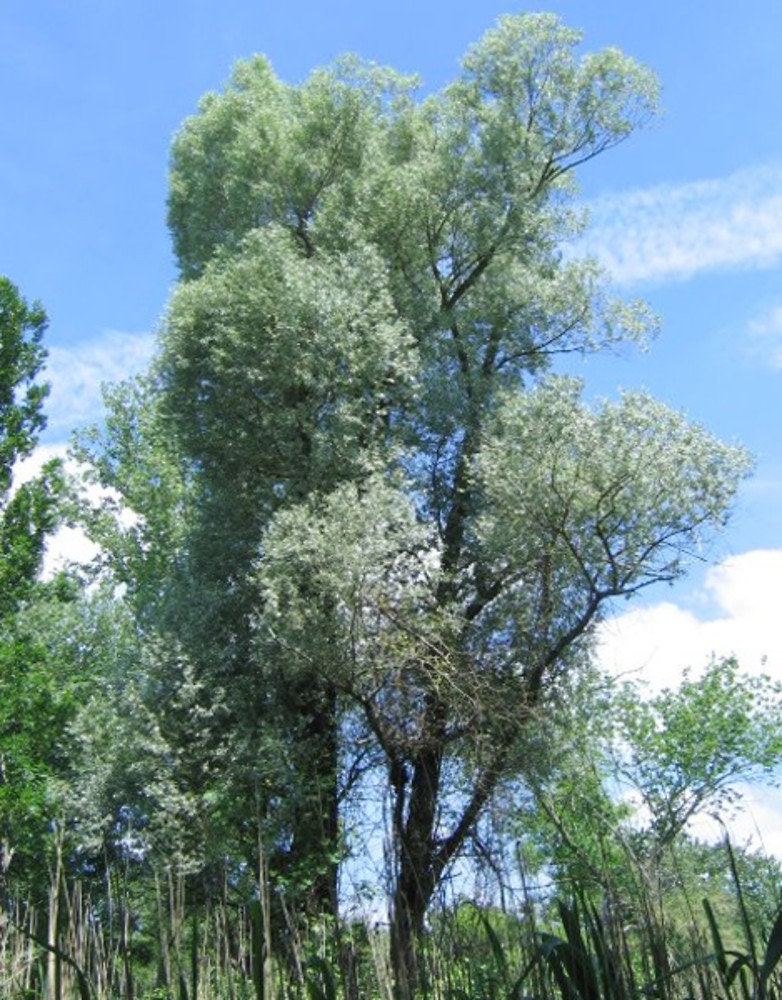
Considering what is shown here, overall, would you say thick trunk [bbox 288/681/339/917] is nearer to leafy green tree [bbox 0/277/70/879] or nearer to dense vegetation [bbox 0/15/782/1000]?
dense vegetation [bbox 0/15/782/1000]

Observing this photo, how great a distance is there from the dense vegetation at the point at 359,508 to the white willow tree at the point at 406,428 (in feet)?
0.19

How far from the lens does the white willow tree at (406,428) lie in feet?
52.3

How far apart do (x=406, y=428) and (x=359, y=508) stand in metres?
3.03

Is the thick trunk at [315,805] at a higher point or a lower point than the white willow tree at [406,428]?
lower

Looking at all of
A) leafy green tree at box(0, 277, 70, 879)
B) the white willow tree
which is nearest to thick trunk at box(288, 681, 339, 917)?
the white willow tree

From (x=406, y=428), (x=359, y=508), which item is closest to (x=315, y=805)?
(x=359, y=508)

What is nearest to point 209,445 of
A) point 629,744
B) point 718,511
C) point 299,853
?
point 299,853

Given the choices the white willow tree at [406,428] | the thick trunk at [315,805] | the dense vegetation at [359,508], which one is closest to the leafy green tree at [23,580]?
the dense vegetation at [359,508]

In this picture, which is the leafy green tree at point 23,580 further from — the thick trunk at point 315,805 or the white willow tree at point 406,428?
the thick trunk at point 315,805

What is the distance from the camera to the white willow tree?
52.3 ft

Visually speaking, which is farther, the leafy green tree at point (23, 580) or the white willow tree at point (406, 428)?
the leafy green tree at point (23, 580)

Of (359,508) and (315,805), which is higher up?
(359,508)

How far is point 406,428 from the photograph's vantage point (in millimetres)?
18438

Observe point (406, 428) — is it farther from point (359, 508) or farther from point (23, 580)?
point (23, 580)
